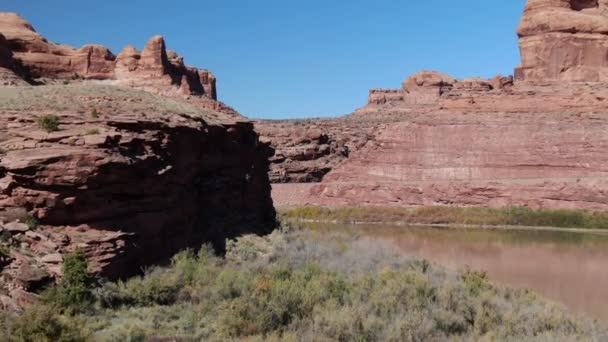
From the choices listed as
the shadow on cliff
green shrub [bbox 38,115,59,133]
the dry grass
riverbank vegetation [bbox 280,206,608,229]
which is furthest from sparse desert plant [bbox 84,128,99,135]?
riverbank vegetation [bbox 280,206,608,229]

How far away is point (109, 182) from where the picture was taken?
14.2 meters

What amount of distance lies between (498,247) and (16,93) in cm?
2118

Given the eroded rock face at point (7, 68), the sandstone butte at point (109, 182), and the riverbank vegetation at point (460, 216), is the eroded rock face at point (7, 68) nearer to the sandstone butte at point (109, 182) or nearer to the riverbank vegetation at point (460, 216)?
the sandstone butte at point (109, 182)

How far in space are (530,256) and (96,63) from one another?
91.3 ft

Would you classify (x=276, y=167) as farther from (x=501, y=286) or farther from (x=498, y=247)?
(x=501, y=286)

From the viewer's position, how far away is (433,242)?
3209 cm

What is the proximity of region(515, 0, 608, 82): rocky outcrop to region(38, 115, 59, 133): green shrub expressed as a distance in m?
45.8

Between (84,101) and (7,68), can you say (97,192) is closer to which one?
(84,101)

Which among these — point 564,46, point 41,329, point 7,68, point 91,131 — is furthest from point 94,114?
point 564,46

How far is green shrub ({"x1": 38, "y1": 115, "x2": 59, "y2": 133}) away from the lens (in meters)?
14.5

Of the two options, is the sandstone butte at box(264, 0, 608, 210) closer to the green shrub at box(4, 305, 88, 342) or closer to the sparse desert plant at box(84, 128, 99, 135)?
the sparse desert plant at box(84, 128, 99, 135)

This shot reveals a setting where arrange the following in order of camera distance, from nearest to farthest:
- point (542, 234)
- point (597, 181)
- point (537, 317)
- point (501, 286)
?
point (537, 317)
point (501, 286)
point (542, 234)
point (597, 181)

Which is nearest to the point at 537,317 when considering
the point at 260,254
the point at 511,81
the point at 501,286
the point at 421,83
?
the point at 501,286

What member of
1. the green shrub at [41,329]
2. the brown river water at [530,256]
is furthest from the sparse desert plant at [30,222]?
the brown river water at [530,256]
